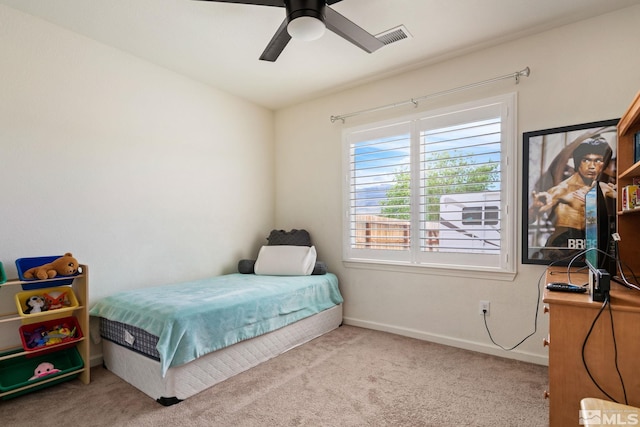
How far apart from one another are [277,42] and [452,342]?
9.04 feet

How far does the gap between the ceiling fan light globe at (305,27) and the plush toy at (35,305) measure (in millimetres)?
2342

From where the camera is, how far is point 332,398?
210cm

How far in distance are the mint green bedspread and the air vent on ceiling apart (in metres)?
2.19

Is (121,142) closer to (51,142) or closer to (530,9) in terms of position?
(51,142)

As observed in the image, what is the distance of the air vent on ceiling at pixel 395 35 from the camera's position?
248 cm

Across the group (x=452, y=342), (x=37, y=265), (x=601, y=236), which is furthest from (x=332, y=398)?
(x=37, y=265)

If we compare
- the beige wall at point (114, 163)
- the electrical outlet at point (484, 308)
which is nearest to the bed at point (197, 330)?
the beige wall at point (114, 163)

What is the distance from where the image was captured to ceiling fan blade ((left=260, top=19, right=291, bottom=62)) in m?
1.95

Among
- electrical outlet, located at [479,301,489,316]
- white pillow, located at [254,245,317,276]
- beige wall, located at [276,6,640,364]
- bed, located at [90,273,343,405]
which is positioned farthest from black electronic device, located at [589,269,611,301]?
white pillow, located at [254,245,317,276]

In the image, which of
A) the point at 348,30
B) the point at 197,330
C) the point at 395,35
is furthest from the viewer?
the point at 395,35

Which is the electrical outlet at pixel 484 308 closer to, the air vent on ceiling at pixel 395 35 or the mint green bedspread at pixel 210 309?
the mint green bedspread at pixel 210 309

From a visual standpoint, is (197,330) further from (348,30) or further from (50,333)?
(348,30)

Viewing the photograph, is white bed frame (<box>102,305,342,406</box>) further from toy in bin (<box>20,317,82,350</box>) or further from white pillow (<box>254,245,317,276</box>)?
white pillow (<box>254,245,317,276</box>)

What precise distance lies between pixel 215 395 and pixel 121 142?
2.12 m
